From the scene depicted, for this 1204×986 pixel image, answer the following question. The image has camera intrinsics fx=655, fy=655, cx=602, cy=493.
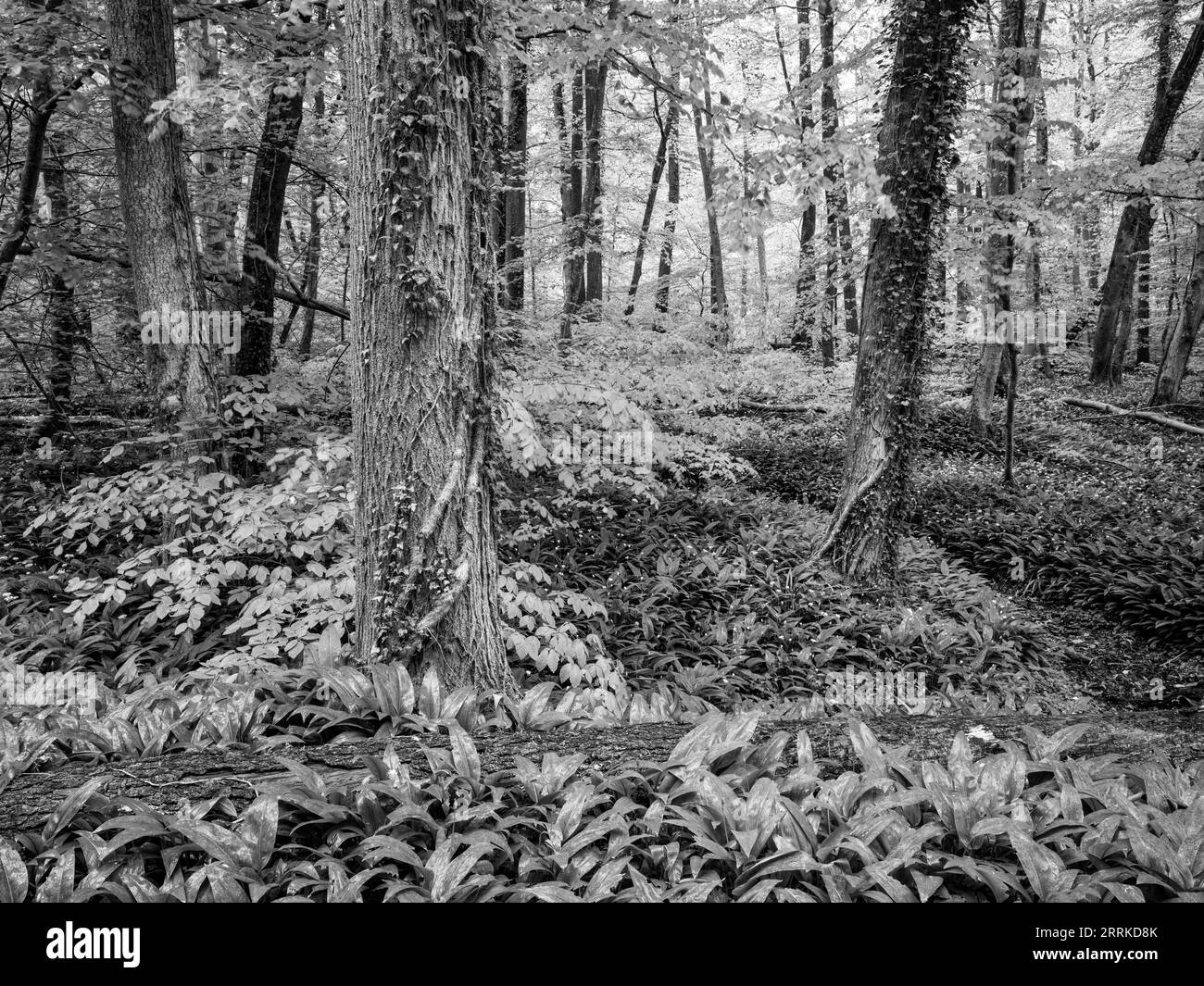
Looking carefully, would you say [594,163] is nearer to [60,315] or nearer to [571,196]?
[571,196]

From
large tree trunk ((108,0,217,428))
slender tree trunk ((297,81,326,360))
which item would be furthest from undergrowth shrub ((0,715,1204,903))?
slender tree trunk ((297,81,326,360))

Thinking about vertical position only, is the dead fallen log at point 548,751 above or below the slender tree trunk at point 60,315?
below

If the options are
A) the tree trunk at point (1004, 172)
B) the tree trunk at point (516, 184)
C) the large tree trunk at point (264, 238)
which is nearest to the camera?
the large tree trunk at point (264, 238)

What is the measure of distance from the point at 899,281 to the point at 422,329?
5.30 meters

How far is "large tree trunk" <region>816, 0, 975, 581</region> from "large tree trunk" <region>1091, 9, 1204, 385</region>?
24.8ft

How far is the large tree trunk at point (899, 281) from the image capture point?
21.0 ft

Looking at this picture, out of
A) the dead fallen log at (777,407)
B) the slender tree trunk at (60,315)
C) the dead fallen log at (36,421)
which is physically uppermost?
the slender tree trunk at (60,315)

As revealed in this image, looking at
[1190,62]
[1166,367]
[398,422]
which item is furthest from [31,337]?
[1190,62]

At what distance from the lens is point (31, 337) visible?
8.54 m

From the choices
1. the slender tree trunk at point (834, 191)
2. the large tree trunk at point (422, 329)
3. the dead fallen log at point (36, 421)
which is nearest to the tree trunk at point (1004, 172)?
the slender tree trunk at point (834, 191)

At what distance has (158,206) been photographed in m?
5.22

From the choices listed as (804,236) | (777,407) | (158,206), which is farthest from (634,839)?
(804,236)

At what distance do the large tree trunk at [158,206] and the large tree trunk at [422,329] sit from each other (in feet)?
9.74

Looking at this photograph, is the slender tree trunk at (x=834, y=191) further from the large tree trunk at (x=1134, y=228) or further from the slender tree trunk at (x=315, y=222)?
the slender tree trunk at (x=315, y=222)
